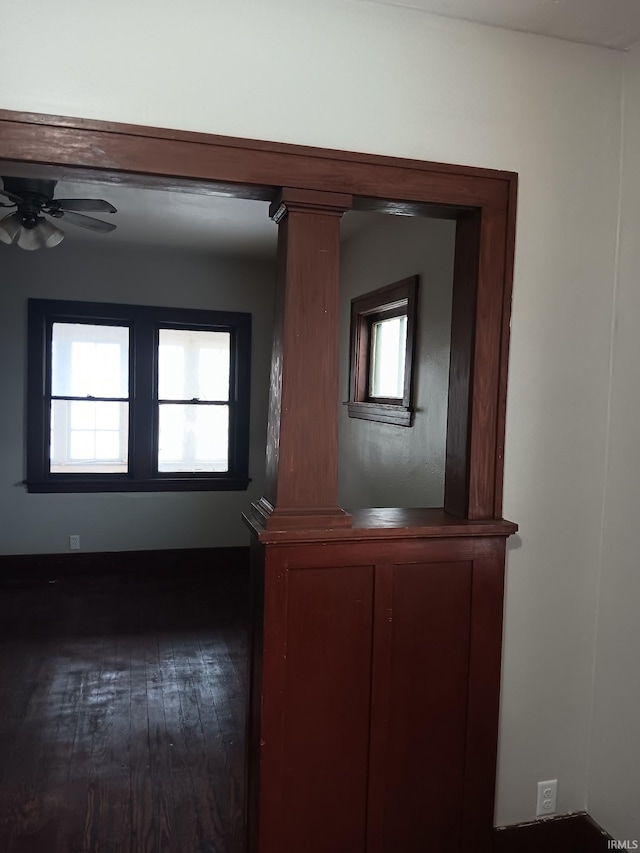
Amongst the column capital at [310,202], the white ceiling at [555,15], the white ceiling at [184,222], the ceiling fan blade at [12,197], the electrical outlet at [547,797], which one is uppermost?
the white ceiling at [555,15]

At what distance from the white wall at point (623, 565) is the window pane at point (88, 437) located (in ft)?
13.7

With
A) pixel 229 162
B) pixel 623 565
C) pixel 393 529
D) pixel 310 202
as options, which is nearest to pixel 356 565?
pixel 393 529

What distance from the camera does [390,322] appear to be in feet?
13.3

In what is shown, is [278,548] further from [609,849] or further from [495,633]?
[609,849]

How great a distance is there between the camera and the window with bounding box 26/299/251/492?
5.31 m

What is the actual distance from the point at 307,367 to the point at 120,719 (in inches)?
85.4

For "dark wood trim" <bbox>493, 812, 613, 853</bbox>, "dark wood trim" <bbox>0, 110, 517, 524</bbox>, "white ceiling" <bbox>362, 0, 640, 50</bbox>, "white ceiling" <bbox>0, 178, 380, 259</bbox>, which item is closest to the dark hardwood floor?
"dark wood trim" <bbox>493, 812, 613, 853</bbox>

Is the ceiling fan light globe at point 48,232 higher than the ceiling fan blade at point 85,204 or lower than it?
lower

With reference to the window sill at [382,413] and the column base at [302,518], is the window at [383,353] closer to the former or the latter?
the window sill at [382,413]

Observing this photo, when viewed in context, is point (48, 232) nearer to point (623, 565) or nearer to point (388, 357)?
point (388, 357)

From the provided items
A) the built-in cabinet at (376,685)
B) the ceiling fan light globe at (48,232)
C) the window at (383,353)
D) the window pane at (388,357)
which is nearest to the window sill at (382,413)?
the window at (383,353)

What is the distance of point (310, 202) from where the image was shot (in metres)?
1.85

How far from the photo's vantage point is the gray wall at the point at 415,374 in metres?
3.19

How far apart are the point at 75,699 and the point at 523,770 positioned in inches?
86.9
